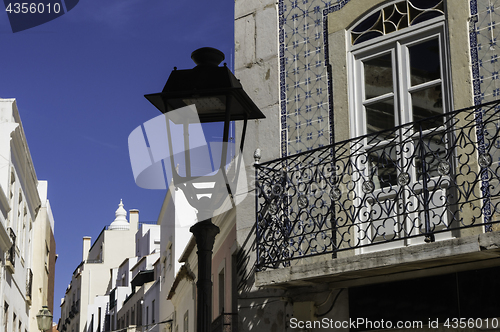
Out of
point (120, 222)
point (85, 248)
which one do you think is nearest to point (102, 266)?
point (120, 222)

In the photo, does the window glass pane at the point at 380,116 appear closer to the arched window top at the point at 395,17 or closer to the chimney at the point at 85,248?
the arched window top at the point at 395,17

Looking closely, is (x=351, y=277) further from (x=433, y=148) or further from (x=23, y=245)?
(x=23, y=245)

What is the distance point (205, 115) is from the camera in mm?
5195

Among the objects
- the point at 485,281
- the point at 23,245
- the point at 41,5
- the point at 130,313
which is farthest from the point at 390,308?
the point at 130,313

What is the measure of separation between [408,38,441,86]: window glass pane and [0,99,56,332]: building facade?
35.8 feet

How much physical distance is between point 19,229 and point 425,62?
1564 centimetres

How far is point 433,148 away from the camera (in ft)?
23.6

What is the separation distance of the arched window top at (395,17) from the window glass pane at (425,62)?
26 cm

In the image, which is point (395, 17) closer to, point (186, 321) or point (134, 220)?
point (186, 321)

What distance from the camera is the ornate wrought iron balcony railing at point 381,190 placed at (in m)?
6.65

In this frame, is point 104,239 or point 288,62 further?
point 104,239

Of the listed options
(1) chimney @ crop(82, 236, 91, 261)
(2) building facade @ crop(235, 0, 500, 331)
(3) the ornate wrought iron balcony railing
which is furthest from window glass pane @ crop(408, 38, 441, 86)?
(1) chimney @ crop(82, 236, 91, 261)

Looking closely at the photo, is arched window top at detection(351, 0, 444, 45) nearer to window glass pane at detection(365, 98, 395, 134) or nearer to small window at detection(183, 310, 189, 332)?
window glass pane at detection(365, 98, 395, 134)

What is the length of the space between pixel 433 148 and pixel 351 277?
4.77 feet
